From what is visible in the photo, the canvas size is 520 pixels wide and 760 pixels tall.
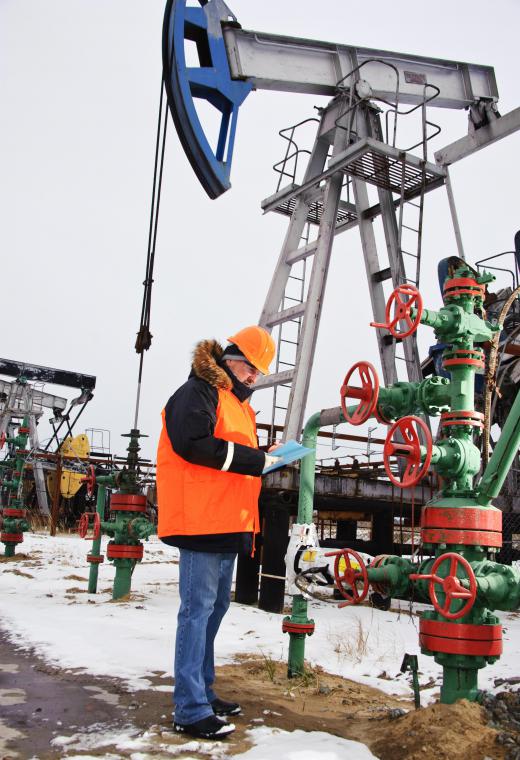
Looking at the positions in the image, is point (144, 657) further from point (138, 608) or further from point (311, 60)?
point (311, 60)

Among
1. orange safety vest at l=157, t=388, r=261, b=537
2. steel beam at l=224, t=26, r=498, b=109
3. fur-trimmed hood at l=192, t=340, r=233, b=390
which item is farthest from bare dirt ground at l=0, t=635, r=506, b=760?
steel beam at l=224, t=26, r=498, b=109

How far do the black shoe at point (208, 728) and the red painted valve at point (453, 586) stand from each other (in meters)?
1.02

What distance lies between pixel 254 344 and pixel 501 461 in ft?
4.24

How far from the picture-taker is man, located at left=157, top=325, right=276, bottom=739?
276 cm

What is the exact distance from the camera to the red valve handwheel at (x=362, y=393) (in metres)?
3.09

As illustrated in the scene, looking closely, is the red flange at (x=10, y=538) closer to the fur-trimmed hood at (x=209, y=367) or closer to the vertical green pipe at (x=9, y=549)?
the vertical green pipe at (x=9, y=549)

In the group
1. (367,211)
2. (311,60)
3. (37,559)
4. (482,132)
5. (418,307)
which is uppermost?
(311,60)

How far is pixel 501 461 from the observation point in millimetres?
2904

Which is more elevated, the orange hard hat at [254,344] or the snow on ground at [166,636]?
the orange hard hat at [254,344]

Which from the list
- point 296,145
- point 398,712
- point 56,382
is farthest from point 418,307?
point 56,382

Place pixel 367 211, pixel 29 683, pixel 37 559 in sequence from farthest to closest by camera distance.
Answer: pixel 37 559 → pixel 367 211 → pixel 29 683

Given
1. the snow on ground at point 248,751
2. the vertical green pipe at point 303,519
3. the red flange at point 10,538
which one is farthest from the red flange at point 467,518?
the red flange at point 10,538

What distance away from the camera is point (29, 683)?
345 centimetres

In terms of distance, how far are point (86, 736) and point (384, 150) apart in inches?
264
